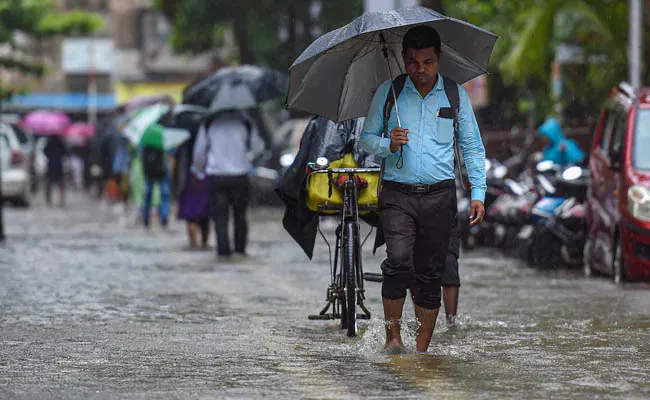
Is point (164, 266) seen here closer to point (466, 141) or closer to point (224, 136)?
point (224, 136)

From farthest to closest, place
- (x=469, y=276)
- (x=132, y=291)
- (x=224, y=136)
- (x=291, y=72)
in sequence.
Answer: (x=224, y=136) → (x=469, y=276) → (x=132, y=291) → (x=291, y=72)

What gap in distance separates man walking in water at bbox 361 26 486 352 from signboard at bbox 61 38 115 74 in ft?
241

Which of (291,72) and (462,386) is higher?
(291,72)

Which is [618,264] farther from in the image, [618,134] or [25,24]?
[25,24]

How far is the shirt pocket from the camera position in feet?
29.1

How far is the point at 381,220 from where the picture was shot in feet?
29.5

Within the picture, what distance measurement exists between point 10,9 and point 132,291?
111 ft

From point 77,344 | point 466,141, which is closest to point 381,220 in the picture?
point 466,141

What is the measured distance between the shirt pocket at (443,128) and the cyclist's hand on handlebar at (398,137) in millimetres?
265

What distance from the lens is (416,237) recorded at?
8.96 metres

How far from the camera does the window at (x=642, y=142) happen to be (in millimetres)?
14328

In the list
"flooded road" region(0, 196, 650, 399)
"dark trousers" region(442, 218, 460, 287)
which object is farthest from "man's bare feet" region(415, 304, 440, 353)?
"dark trousers" region(442, 218, 460, 287)

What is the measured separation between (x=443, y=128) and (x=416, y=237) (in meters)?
0.62

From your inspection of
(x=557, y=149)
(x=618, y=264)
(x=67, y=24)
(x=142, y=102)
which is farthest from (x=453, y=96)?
(x=67, y=24)
